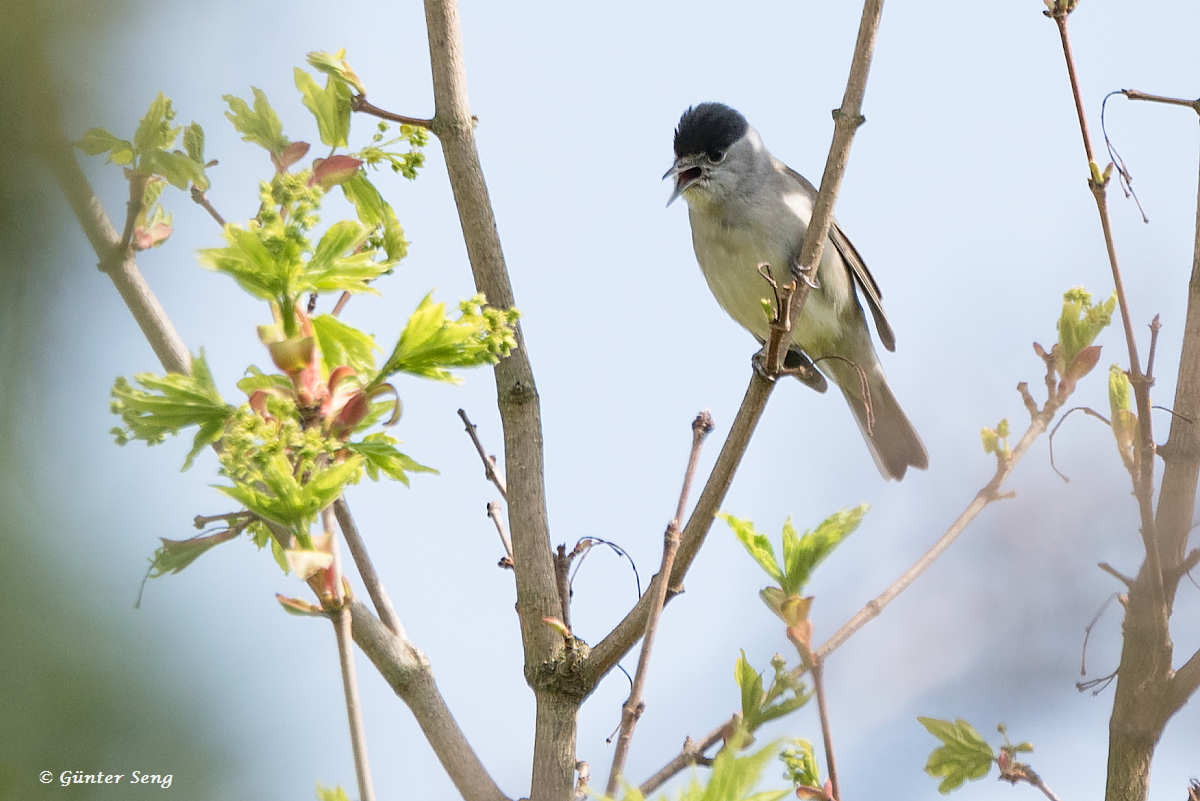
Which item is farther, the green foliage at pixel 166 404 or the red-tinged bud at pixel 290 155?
the red-tinged bud at pixel 290 155

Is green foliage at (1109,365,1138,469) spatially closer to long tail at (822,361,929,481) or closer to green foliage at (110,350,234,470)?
green foliage at (110,350,234,470)

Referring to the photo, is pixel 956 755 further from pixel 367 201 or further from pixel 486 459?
pixel 367 201

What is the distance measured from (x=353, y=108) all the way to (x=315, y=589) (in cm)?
82

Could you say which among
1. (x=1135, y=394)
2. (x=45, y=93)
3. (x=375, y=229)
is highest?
(x=45, y=93)

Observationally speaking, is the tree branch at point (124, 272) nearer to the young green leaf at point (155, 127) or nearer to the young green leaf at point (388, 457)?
the young green leaf at point (155, 127)

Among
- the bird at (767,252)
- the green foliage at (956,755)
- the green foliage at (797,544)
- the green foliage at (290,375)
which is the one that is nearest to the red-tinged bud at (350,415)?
the green foliage at (290,375)

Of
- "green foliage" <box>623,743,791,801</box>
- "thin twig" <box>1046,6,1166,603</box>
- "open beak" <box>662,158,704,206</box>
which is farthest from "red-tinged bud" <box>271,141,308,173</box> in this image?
"open beak" <box>662,158,704,206</box>

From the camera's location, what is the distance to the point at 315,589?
2.73ft

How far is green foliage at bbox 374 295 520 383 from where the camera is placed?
0.95 metres

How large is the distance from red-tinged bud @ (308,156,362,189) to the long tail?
3.02 metres

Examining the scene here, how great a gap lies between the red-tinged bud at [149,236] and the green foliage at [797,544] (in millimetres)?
741

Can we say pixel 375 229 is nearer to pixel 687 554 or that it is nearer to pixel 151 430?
pixel 151 430

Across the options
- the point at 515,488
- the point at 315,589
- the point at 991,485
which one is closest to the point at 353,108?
the point at 515,488

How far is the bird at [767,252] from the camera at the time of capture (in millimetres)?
3594
